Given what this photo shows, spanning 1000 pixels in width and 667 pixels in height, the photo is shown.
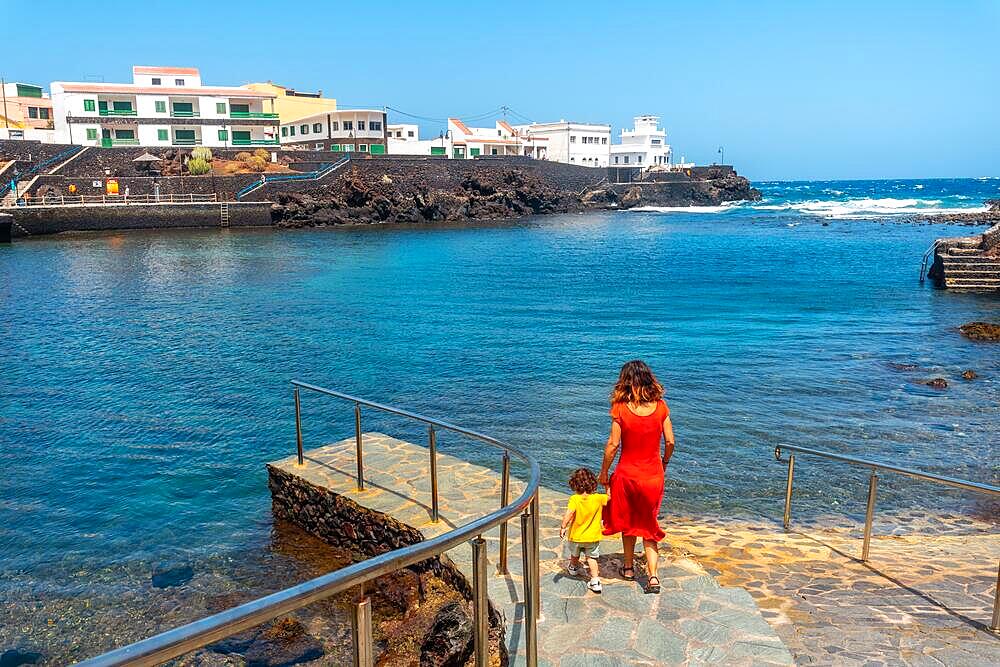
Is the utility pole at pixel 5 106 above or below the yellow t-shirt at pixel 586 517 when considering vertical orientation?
above

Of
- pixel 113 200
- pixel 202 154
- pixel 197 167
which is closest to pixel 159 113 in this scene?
pixel 202 154

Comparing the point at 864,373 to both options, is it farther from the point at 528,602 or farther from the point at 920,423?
the point at 528,602

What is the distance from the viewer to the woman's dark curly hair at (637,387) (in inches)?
224

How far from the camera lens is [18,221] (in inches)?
2028

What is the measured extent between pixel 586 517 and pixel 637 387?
45.3 inches

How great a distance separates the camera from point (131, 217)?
57.6 metres

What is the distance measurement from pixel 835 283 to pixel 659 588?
107 ft

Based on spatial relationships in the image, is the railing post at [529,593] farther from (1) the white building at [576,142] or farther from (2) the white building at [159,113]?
(1) the white building at [576,142]

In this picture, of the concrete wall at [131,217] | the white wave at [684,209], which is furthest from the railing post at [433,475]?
the white wave at [684,209]

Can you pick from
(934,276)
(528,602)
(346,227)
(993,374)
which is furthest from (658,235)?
(528,602)

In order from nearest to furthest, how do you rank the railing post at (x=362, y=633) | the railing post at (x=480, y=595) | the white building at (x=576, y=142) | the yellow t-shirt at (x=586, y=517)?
the railing post at (x=362, y=633)
the railing post at (x=480, y=595)
the yellow t-shirt at (x=586, y=517)
the white building at (x=576, y=142)

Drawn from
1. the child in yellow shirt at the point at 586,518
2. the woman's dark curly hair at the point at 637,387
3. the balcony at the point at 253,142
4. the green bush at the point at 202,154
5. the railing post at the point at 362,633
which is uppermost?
the balcony at the point at 253,142

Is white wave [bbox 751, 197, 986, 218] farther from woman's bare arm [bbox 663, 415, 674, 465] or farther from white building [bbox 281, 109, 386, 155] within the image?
woman's bare arm [bbox 663, 415, 674, 465]

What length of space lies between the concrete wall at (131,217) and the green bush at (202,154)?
744 centimetres
